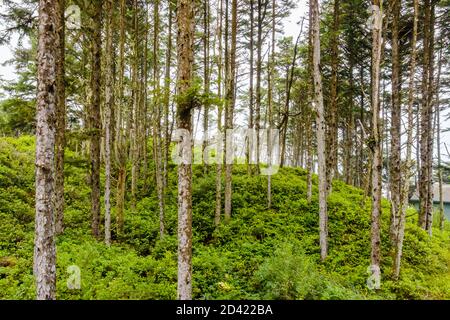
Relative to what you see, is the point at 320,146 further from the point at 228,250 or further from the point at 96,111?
the point at 96,111

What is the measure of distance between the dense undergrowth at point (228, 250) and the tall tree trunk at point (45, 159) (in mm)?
1617

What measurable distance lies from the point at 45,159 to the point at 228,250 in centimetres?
720

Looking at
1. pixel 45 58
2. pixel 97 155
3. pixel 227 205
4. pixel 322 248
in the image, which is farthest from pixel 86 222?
pixel 322 248

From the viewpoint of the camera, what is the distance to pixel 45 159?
5832 mm

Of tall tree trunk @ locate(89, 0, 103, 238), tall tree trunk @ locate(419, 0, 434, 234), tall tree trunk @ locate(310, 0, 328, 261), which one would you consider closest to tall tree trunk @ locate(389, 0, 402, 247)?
tall tree trunk @ locate(310, 0, 328, 261)

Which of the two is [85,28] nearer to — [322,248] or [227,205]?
[227,205]

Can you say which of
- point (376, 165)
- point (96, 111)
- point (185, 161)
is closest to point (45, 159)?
point (185, 161)

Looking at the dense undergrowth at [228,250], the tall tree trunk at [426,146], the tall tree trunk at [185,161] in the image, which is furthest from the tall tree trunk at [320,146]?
the tall tree trunk at [426,146]

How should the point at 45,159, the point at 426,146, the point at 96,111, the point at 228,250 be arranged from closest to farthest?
the point at 45,159 → the point at 228,250 → the point at 96,111 → the point at 426,146

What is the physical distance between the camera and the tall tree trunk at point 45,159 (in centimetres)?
575

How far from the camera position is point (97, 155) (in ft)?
38.4

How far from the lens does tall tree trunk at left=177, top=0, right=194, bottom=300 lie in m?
6.26

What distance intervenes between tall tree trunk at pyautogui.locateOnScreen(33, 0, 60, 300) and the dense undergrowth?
1.62m

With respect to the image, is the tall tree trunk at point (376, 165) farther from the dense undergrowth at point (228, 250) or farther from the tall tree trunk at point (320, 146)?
the tall tree trunk at point (320, 146)
